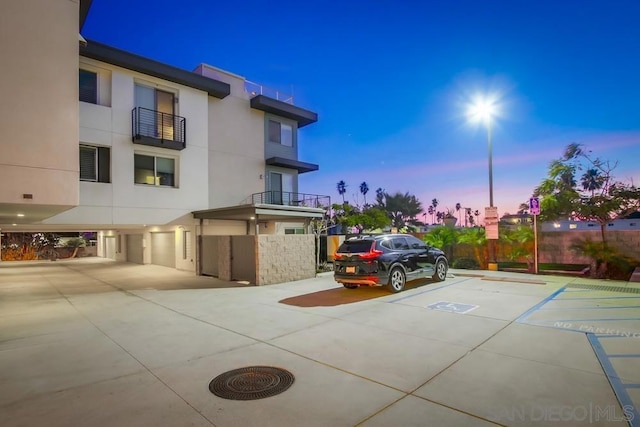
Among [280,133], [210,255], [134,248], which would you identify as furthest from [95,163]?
[134,248]

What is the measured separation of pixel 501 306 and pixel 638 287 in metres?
5.86

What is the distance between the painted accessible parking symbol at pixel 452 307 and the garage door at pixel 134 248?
22.5 m

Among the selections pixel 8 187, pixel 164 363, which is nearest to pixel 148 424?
pixel 164 363

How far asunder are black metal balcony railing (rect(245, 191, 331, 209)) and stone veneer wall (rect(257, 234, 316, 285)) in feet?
20.0

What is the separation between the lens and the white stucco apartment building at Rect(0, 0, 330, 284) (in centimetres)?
745

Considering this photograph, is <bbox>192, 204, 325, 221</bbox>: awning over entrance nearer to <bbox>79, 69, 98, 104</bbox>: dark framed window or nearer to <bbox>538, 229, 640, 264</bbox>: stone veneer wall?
<bbox>79, 69, 98, 104</bbox>: dark framed window

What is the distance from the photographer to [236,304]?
31.3 feet

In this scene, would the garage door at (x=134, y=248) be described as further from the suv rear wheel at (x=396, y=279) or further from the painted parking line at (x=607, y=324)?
the painted parking line at (x=607, y=324)

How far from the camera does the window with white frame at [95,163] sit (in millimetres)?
13531

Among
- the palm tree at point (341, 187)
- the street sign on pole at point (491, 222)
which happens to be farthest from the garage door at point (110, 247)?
the palm tree at point (341, 187)

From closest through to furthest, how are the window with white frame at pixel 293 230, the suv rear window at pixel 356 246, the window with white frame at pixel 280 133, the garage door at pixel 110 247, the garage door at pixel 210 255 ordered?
the suv rear window at pixel 356 246 < the garage door at pixel 210 255 < the window with white frame at pixel 280 133 < the window with white frame at pixel 293 230 < the garage door at pixel 110 247

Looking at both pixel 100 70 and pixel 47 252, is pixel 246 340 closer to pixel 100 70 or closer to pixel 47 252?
pixel 100 70

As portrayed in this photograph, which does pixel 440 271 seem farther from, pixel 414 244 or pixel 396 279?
pixel 396 279

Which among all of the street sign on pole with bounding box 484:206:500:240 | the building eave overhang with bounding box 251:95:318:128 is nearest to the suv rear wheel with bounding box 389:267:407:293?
the street sign on pole with bounding box 484:206:500:240
